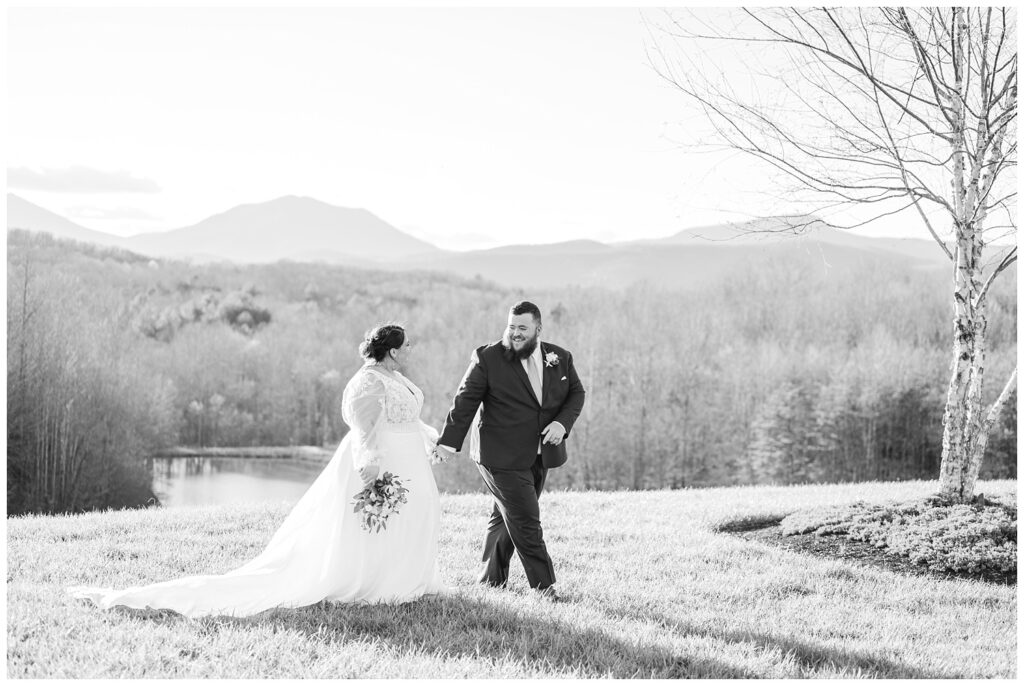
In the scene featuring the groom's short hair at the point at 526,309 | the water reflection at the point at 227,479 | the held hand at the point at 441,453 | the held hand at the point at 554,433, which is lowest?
the water reflection at the point at 227,479

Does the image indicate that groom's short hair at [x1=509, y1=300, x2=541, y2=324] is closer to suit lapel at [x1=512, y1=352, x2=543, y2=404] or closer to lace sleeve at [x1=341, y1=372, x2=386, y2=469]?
suit lapel at [x1=512, y1=352, x2=543, y2=404]

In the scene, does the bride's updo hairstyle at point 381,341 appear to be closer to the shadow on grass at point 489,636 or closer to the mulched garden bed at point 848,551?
the shadow on grass at point 489,636

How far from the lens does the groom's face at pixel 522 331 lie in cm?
641

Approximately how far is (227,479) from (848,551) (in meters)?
39.3

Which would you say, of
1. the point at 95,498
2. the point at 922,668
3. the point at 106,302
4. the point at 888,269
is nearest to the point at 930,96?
the point at 922,668

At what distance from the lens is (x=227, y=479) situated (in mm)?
43500

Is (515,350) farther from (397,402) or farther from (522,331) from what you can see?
(397,402)

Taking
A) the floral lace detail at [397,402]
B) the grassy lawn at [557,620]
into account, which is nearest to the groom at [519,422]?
the floral lace detail at [397,402]

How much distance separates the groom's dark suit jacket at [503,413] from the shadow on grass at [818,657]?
1317 mm

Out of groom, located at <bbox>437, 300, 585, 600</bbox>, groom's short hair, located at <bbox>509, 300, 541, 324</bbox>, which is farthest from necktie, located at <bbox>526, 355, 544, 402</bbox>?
groom's short hair, located at <bbox>509, 300, 541, 324</bbox>

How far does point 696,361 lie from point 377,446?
43.2 metres

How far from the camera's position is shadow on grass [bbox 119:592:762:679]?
4.83 metres

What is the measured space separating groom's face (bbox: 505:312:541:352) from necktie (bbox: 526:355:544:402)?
17cm

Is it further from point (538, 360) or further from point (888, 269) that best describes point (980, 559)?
point (888, 269)
